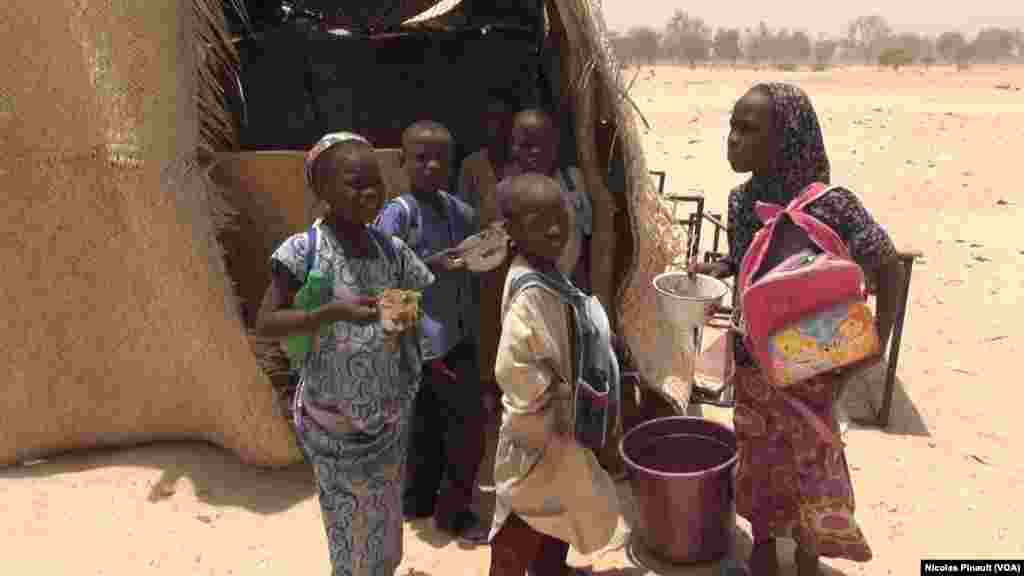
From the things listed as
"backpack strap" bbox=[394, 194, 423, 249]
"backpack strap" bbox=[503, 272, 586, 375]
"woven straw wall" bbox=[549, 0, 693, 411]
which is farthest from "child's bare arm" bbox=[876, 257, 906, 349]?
"backpack strap" bbox=[394, 194, 423, 249]

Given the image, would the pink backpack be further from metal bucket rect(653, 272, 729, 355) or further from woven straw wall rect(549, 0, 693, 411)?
woven straw wall rect(549, 0, 693, 411)

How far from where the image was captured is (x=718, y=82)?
19.6m

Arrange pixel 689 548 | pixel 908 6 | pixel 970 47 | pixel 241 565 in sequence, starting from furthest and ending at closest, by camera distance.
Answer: pixel 908 6 < pixel 970 47 < pixel 241 565 < pixel 689 548

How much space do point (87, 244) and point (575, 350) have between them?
2.37 meters

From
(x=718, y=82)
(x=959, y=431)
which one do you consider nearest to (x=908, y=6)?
(x=718, y=82)

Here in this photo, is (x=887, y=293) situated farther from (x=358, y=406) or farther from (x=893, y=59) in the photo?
(x=893, y=59)

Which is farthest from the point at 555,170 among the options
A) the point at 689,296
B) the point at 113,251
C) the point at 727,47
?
the point at 727,47

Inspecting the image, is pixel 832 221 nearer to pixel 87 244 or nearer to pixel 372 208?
pixel 372 208

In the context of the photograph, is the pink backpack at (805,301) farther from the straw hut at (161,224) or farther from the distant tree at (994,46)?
the distant tree at (994,46)

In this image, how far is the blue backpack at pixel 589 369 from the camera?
200cm

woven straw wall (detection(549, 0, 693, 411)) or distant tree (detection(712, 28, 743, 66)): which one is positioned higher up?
distant tree (detection(712, 28, 743, 66))

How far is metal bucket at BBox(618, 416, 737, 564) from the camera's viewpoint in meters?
2.58

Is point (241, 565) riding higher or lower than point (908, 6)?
lower

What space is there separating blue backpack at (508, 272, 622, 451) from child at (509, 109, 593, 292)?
737mm
